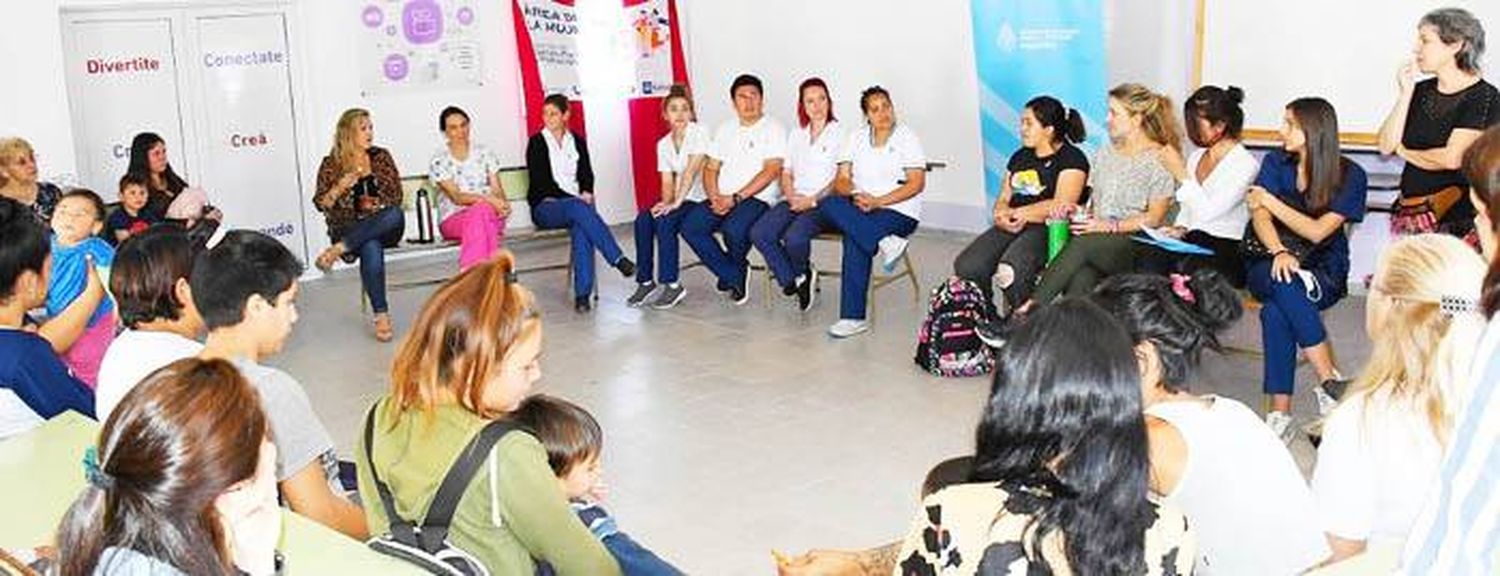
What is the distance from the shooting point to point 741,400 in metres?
6.21

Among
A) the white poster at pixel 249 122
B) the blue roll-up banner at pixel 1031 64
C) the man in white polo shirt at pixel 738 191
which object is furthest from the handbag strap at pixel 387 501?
the white poster at pixel 249 122

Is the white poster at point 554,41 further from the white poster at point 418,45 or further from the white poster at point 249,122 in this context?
the white poster at point 249,122

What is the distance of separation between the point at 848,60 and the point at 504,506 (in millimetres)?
7870

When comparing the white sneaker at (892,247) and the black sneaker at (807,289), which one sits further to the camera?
the black sneaker at (807,289)

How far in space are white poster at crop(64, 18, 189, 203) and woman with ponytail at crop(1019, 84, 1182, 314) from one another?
5143mm

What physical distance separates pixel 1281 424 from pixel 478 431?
370cm

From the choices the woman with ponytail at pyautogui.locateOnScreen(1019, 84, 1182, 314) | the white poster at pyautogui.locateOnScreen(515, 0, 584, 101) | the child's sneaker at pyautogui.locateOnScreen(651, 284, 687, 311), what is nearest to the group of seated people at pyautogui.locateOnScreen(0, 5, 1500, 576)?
the woman with ponytail at pyautogui.locateOnScreen(1019, 84, 1182, 314)

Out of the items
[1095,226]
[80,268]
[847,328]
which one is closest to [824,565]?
[80,268]

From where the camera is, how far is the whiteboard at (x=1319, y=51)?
7.23 meters

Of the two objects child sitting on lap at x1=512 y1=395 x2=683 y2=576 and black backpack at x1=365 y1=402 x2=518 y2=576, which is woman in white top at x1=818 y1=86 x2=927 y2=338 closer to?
child sitting on lap at x1=512 y1=395 x2=683 y2=576

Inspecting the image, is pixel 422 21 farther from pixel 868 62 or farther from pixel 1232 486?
pixel 1232 486

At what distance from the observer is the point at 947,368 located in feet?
21.3

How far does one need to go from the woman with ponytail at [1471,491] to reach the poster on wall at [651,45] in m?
9.12

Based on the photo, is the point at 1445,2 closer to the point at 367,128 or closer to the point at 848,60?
the point at 848,60
